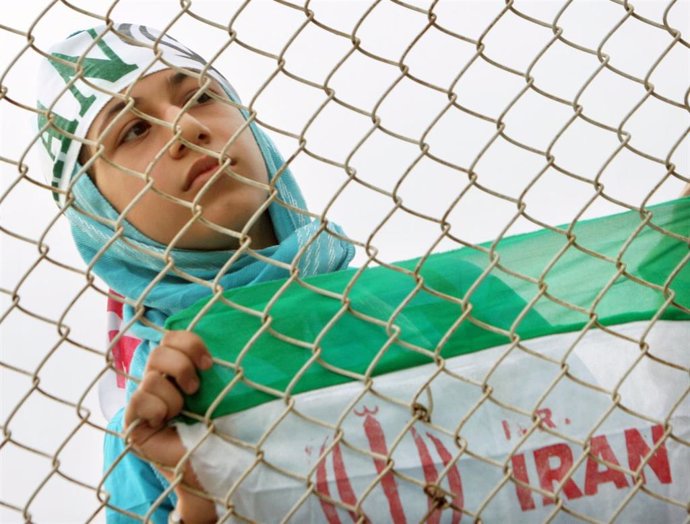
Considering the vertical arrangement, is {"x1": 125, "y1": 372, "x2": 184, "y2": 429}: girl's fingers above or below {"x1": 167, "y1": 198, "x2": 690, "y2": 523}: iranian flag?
below

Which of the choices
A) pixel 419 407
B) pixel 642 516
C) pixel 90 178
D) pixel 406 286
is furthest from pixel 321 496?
pixel 90 178

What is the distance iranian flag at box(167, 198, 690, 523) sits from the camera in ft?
6.34

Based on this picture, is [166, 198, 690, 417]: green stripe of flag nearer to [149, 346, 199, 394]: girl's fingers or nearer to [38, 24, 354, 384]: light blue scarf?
[149, 346, 199, 394]: girl's fingers

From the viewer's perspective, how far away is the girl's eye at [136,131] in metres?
2.55

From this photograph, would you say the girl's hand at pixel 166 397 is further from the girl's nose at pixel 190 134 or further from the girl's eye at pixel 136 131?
the girl's eye at pixel 136 131

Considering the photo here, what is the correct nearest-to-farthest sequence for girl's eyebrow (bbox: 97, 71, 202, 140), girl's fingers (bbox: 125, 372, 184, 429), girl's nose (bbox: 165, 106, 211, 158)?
girl's fingers (bbox: 125, 372, 184, 429) < girl's nose (bbox: 165, 106, 211, 158) < girl's eyebrow (bbox: 97, 71, 202, 140)

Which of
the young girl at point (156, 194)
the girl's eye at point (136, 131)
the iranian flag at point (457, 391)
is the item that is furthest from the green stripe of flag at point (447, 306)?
the girl's eye at point (136, 131)

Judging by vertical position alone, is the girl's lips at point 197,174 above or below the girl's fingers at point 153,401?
above

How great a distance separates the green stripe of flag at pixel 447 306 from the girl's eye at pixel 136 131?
2.10ft

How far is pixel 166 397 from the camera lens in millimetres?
1896

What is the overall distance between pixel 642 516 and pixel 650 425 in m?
0.14

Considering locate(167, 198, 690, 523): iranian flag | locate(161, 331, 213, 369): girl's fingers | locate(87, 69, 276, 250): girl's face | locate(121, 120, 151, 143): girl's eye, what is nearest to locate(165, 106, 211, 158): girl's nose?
locate(87, 69, 276, 250): girl's face

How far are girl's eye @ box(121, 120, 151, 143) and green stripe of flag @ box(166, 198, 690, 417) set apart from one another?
639 millimetres

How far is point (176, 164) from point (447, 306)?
0.68m
